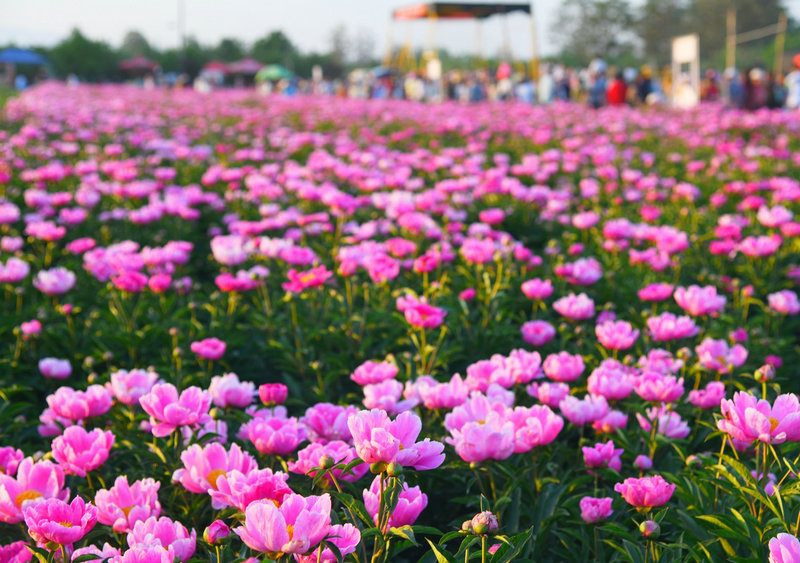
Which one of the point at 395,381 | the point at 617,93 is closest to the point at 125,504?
the point at 395,381

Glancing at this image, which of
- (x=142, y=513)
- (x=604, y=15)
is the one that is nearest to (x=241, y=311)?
(x=142, y=513)

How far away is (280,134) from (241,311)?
5283 mm

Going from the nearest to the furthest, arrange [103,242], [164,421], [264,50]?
[164,421] → [103,242] → [264,50]

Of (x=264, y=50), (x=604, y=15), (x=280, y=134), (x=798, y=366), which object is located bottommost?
(x=798, y=366)

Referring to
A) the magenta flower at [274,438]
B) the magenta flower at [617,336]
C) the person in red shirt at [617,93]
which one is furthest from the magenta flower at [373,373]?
the person in red shirt at [617,93]

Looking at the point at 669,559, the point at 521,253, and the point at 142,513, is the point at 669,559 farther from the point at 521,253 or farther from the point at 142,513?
the point at 521,253

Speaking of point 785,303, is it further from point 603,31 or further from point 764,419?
point 603,31

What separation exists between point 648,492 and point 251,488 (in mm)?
698

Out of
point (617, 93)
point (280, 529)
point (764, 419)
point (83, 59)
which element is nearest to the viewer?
point (280, 529)

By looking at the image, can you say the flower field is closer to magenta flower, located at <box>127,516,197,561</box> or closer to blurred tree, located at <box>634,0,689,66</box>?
magenta flower, located at <box>127,516,197,561</box>

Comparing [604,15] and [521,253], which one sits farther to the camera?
[604,15]

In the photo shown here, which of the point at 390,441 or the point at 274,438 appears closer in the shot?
the point at 390,441

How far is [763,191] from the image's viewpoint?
569 centimetres

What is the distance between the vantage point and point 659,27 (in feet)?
237
